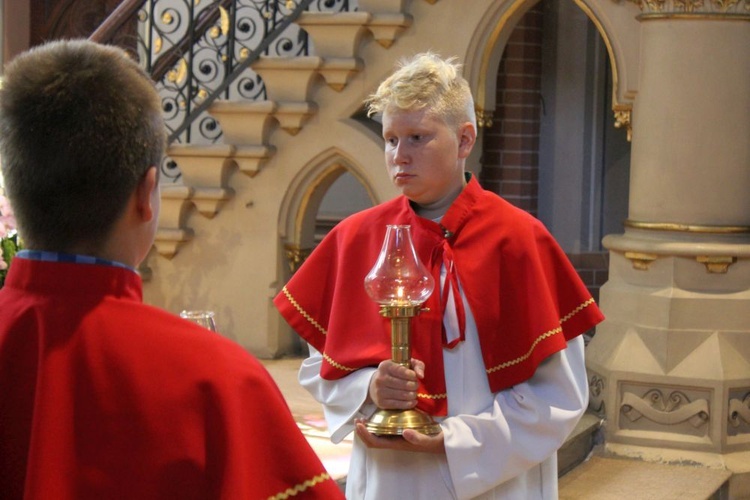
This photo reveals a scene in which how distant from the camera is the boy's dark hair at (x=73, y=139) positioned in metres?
1.37

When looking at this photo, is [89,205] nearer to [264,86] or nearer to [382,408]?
[382,408]

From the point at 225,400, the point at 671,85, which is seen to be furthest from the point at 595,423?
the point at 225,400

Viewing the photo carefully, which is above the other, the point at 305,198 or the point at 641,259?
the point at 305,198

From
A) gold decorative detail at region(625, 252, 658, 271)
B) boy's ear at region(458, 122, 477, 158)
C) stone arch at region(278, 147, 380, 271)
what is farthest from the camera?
stone arch at region(278, 147, 380, 271)

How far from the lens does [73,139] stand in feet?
4.49

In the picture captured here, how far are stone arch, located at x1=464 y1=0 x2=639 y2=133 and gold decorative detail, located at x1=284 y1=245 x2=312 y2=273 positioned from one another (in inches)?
52.8

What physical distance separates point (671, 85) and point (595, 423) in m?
1.62

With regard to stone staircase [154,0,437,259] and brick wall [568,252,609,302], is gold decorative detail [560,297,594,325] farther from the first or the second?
brick wall [568,252,609,302]

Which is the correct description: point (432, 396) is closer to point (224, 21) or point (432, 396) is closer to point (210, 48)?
point (224, 21)

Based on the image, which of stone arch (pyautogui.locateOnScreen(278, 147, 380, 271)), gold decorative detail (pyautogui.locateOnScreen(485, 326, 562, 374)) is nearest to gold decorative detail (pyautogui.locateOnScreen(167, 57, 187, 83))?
stone arch (pyautogui.locateOnScreen(278, 147, 380, 271))

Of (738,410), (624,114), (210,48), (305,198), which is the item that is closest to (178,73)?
(210,48)

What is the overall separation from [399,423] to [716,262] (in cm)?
338

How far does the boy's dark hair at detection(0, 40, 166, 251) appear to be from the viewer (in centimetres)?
137

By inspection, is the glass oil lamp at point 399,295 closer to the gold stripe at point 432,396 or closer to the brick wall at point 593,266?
the gold stripe at point 432,396
